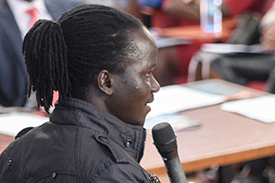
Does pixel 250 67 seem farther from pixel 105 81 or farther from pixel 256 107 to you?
pixel 105 81

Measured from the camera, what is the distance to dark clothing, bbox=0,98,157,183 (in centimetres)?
66

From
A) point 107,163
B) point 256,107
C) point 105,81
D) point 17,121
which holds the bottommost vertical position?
point 256,107

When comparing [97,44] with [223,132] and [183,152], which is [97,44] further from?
[223,132]

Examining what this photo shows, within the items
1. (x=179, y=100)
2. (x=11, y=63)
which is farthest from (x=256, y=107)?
(x=11, y=63)

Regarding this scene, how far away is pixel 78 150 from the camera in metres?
0.68

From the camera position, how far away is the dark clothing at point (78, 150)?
66cm

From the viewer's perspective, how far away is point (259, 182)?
80.3 inches

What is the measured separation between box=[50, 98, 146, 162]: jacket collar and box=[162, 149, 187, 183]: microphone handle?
0.26ft

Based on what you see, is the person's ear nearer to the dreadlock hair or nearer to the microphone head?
the dreadlock hair

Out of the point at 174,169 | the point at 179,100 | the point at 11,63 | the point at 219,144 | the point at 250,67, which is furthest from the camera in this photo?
the point at 250,67

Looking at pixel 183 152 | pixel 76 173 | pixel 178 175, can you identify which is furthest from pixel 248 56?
pixel 76 173

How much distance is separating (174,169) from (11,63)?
132 centimetres

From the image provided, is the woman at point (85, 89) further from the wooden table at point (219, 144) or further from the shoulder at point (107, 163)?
the wooden table at point (219, 144)

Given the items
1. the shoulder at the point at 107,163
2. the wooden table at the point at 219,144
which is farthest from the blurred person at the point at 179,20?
the shoulder at the point at 107,163
